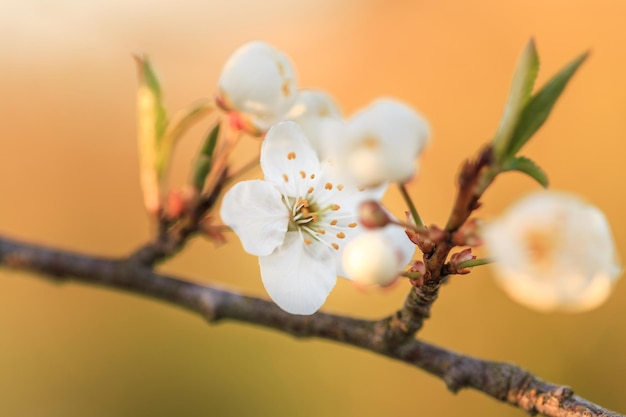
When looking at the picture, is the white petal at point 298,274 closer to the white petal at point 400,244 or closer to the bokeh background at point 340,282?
the white petal at point 400,244

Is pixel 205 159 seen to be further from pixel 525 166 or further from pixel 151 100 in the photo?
pixel 525 166

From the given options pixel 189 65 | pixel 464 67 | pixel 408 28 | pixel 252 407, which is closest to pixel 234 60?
pixel 252 407

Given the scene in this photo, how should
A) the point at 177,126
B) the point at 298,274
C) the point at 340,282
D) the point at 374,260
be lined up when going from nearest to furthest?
the point at 374,260, the point at 298,274, the point at 177,126, the point at 340,282

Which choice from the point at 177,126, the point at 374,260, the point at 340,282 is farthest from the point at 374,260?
the point at 340,282

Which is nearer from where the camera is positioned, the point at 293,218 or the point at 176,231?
the point at 293,218

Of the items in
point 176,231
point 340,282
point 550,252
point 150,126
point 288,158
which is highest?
point 550,252

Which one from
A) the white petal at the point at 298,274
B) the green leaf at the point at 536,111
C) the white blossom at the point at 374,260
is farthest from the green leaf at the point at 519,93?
the white petal at the point at 298,274

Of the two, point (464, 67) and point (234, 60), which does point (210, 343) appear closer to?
point (464, 67)
